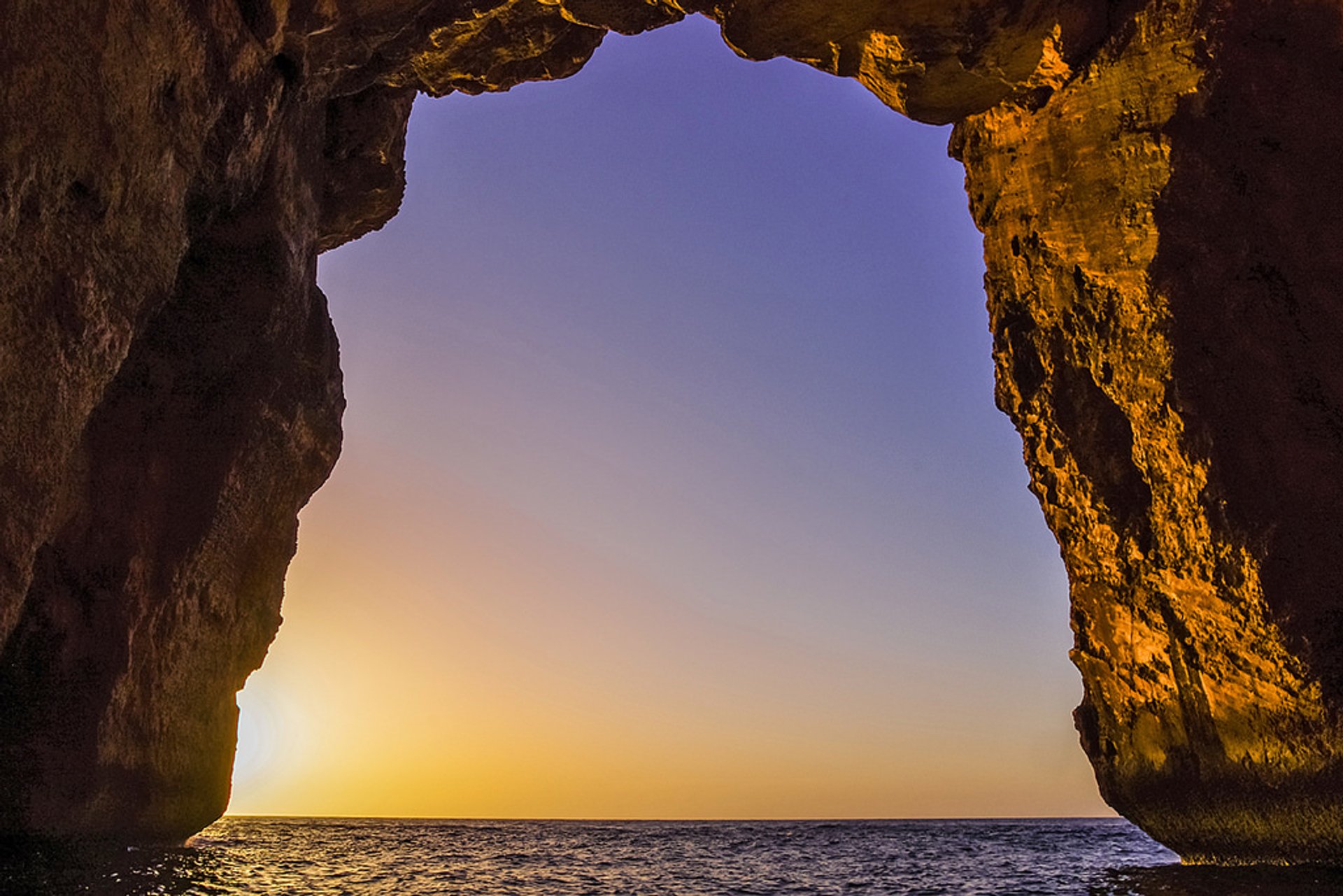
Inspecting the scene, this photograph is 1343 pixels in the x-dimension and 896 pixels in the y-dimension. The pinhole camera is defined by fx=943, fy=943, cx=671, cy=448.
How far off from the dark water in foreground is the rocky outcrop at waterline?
1096 millimetres

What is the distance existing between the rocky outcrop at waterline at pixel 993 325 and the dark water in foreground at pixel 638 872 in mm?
1096

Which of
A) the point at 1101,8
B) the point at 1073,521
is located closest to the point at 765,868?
the point at 1073,521

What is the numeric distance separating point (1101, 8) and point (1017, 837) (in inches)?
1290

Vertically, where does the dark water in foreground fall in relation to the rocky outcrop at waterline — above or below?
below

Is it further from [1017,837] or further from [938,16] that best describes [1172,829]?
[1017,837]

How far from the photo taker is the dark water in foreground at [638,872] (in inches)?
393

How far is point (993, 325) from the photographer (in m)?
13.3

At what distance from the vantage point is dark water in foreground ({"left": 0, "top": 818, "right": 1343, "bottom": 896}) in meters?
9.98

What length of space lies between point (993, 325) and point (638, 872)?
37.3ft

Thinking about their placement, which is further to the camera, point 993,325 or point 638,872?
point 638,872

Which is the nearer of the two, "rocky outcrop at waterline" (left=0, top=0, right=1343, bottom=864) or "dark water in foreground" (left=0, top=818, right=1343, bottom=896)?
"rocky outcrop at waterline" (left=0, top=0, right=1343, bottom=864)

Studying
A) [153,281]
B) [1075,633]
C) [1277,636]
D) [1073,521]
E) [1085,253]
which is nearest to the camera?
[1277,636]

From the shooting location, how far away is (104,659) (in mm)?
12883

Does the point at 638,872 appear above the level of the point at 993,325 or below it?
below
